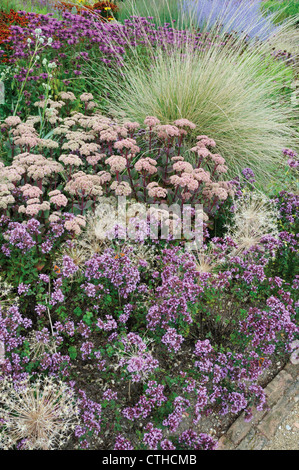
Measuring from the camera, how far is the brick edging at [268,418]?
2.32 metres

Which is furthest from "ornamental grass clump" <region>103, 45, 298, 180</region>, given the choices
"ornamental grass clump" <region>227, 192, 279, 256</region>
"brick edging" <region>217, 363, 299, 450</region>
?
"brick edging" <region>217, 363, 299, 450</region>

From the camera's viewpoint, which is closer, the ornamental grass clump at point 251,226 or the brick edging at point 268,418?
the brick edging at point 268,418

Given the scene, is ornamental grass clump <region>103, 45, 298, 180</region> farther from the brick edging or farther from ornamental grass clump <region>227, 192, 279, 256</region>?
the brick edging

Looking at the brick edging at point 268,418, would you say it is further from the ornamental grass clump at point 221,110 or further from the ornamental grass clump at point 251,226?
the ornamental grass clump at point 221,110

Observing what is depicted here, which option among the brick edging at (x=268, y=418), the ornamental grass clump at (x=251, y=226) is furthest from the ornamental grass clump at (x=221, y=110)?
the brick edging at (x=268, y=418)

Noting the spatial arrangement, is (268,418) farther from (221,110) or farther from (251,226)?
(221,110)

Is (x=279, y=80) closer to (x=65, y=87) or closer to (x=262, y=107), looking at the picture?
(x=262, y=107)

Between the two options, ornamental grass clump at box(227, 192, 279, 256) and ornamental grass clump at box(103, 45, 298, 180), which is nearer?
ornamental grass clump at box(227, 192, 279, 256)

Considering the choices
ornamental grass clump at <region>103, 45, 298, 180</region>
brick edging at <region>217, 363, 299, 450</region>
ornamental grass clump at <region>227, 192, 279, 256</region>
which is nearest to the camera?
brick edging at <region>217, 363, 299, 450</region>

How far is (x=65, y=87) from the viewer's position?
4734 mm

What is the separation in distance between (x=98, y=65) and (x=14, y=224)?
139 inches

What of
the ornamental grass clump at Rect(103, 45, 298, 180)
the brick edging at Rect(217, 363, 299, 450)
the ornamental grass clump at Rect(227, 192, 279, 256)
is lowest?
the brick edging at Rect(217, 363, 299, 450)

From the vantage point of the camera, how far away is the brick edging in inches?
91.5
